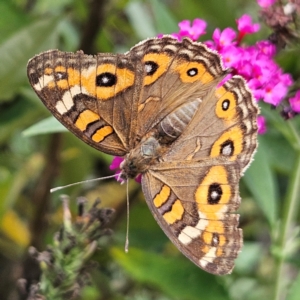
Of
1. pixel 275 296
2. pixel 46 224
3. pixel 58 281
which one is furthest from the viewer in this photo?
pixel 46 224

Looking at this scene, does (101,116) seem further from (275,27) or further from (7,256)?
(7,256)

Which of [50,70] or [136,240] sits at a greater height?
[50,70]

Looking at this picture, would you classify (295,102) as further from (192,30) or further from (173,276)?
(173,276)

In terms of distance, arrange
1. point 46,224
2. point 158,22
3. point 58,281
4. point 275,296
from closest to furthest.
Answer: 1. point 58,281
2. point 275,296
3. point 158,22
4. point 46,224

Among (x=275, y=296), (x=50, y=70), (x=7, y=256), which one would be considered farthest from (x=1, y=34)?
(x=275, y=296)

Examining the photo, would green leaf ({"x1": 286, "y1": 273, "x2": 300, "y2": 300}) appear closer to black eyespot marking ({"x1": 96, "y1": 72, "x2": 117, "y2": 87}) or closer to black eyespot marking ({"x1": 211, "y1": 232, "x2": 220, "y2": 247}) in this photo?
black eyespot marking ({"x1": 211, "y1": 232, "x2": 220, "y2": 247})

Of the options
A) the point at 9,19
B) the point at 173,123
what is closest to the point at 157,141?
the point at 173,123
